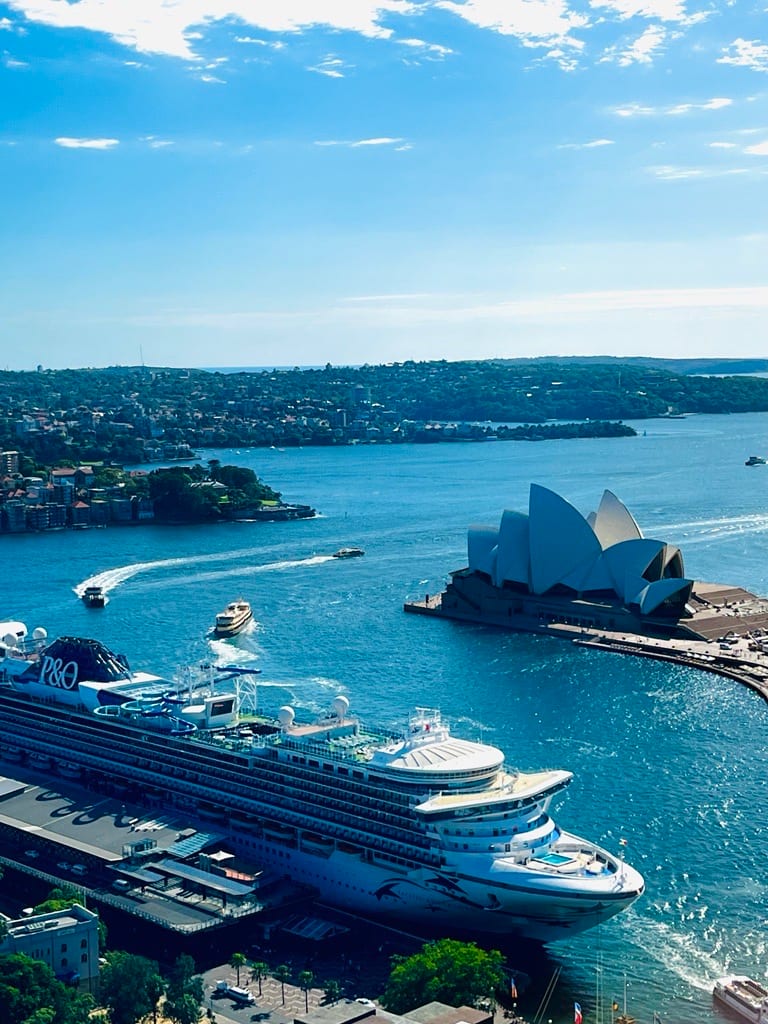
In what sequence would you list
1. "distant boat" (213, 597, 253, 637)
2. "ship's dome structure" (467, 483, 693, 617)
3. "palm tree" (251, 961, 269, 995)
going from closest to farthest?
1. "palm tree" (251, 961, 269, 995)
2. "distant boat" (213, 597, 253, 637)
3. "ship's dome structure" (467, 483, 693, 617)

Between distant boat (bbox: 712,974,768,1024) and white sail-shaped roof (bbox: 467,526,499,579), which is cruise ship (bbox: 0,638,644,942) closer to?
distant boat (bbox: 712,974,768,1024)

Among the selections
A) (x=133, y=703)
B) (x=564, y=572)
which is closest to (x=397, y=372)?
(x=564, y=572)

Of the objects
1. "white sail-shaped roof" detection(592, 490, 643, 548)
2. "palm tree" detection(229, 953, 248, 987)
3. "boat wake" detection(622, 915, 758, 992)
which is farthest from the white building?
"white sail-shaped roof" detection(592, 490, 643, 548)

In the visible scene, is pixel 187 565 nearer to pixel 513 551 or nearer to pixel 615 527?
pixel 513 551

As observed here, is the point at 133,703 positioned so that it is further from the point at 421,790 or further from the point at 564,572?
the point at 564,572

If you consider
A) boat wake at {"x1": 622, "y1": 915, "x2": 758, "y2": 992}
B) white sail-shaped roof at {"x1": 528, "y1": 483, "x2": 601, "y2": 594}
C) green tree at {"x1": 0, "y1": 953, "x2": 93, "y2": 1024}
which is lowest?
boat wake at {"x1": 622, "y1": 915, "x2": 758, "y2": 992}

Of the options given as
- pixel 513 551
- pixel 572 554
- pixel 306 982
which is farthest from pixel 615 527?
pixel 306 982
